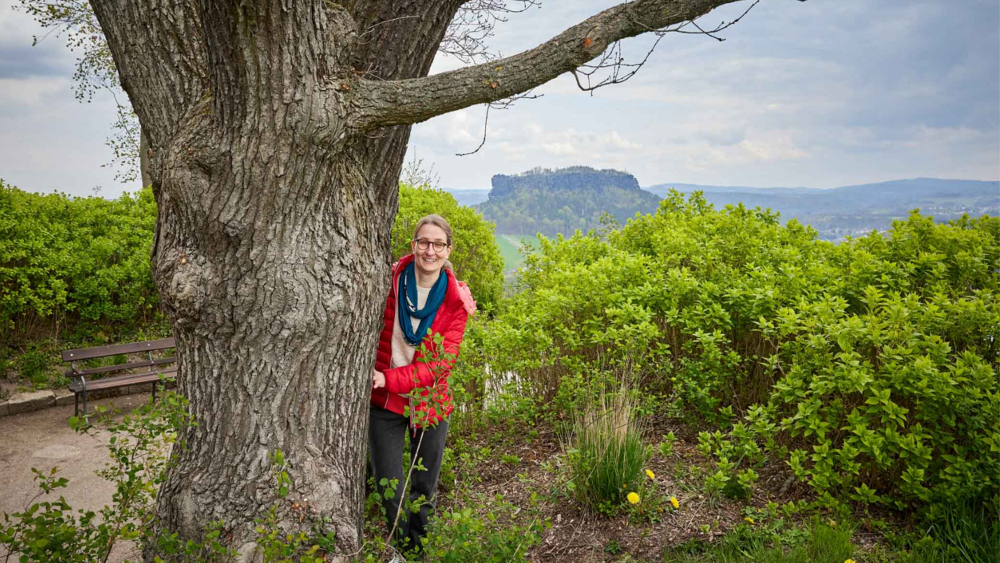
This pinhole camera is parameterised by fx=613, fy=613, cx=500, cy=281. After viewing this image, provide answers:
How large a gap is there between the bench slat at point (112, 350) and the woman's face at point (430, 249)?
484cm

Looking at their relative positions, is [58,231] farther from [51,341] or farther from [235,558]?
[235,558]

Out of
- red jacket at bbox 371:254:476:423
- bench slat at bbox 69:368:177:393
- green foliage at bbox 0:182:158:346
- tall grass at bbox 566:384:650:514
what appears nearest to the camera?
red jacket at bbox 371:254:476:423

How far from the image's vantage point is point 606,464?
3.34 meters

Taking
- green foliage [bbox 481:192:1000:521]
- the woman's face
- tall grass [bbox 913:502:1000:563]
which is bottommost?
tall grass [bbox 913:502:1000:563]

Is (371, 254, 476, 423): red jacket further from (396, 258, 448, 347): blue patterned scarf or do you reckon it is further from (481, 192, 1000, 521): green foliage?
(481, 192, 1000, 521): green foliage

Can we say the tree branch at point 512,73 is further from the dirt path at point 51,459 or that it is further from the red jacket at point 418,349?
the dirt path at point 51,459

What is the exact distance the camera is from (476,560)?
9.13ft

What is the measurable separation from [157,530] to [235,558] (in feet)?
1.58

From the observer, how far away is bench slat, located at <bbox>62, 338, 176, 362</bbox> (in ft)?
21.0

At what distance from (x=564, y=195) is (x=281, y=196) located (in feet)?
79.9

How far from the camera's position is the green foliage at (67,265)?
22.2 feet

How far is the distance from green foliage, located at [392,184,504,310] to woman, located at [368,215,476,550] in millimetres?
5785

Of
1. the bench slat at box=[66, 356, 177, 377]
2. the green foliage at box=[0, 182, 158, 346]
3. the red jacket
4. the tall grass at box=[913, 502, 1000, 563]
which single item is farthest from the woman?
the green foliage at box=[0, 182, 158, 346]

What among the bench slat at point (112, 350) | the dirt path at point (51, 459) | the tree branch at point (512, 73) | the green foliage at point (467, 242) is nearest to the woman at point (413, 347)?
the tree branch at point (512, 73)
